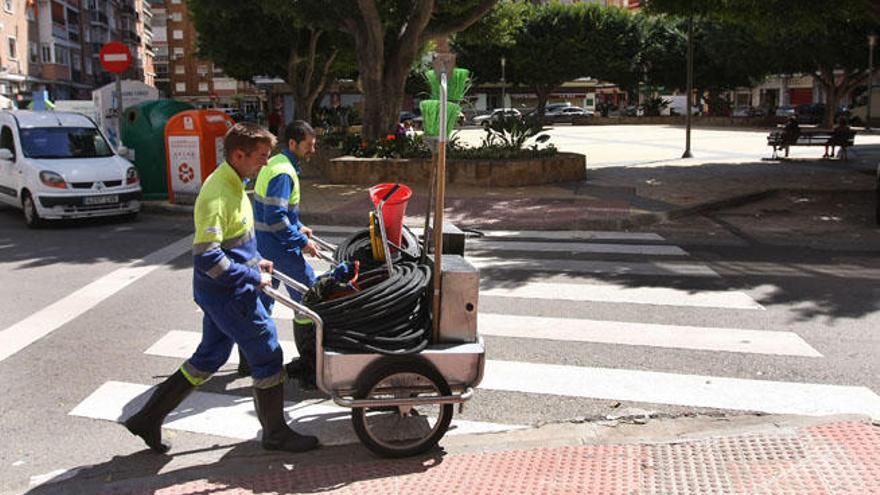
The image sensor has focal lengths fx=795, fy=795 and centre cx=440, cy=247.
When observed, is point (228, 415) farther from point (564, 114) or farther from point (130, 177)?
point (564, 114)

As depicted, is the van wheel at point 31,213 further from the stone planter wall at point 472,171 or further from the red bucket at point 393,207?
the red bucket at point 393,207

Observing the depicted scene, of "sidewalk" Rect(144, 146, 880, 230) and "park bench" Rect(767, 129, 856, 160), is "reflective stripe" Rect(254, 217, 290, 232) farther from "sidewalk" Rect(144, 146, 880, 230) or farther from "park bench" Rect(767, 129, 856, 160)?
"park bench" Rect(767, 129, 856, 160)

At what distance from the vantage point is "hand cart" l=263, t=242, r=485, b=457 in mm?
3953

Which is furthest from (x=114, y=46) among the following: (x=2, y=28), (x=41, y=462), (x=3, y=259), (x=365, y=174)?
(x=2, y=28)

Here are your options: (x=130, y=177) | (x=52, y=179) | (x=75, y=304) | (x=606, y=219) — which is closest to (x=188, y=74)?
(x=130, y=177)

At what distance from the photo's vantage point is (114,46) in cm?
1530

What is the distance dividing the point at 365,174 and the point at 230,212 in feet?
41.1

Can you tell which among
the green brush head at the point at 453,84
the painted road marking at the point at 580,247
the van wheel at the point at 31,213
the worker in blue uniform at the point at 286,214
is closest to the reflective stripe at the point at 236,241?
the worker in blue uniform at the point at 286,214

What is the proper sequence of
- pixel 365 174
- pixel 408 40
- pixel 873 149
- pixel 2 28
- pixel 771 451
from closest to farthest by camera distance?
pixel 771 451
pixel 365 174
pixel 408 40
pixel 873 149
pixel 2 28

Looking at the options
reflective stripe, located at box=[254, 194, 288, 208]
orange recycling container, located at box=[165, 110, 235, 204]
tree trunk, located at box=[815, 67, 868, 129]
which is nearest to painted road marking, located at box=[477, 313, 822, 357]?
reflective stripe, located at box=[254, 194, 288, 208]

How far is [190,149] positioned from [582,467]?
1159 centimetres

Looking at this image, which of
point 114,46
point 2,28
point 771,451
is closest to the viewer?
point 771,451

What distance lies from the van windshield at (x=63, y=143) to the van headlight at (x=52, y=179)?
812mm

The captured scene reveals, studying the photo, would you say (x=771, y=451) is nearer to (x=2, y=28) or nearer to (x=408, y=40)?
(x=408, y=40)
